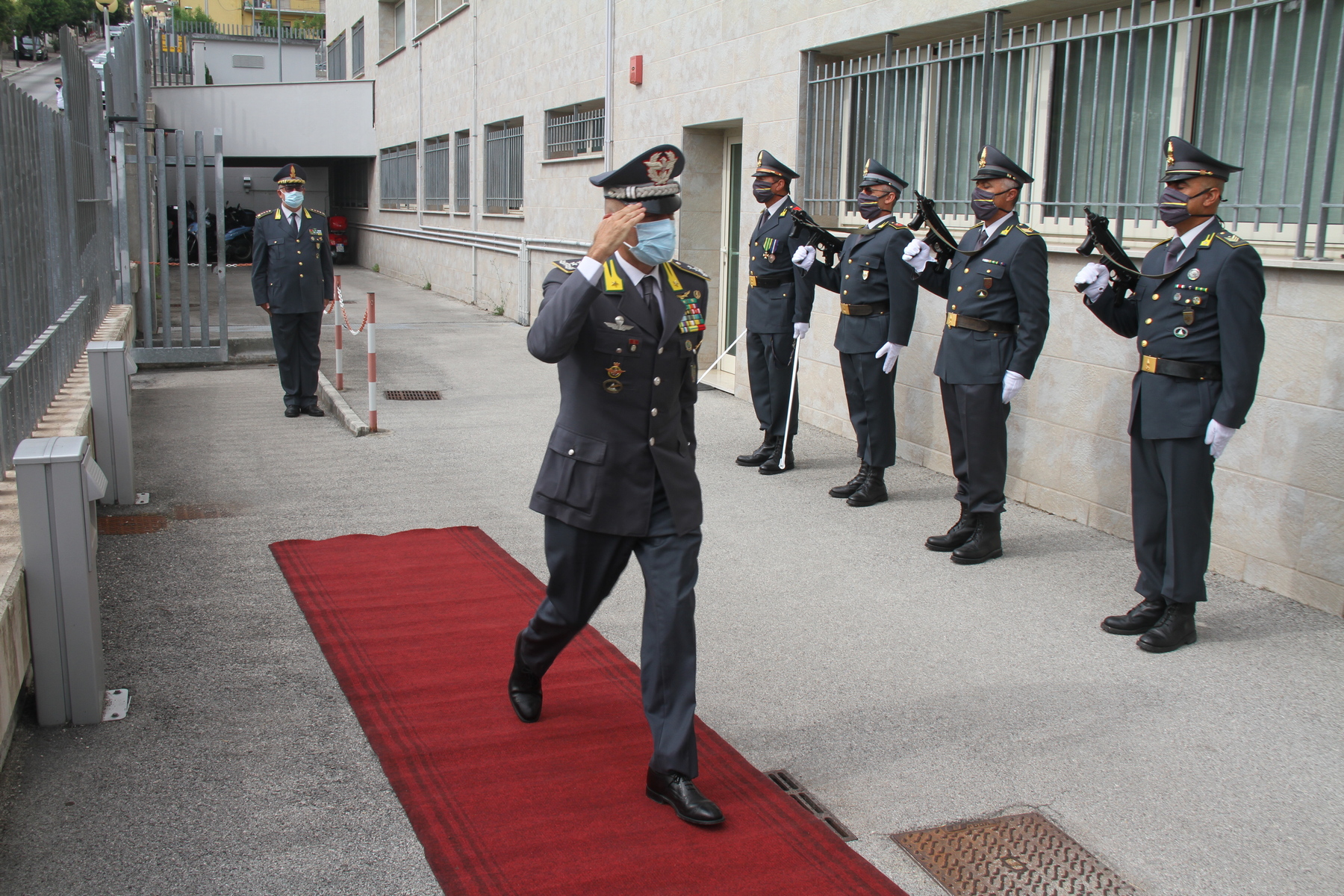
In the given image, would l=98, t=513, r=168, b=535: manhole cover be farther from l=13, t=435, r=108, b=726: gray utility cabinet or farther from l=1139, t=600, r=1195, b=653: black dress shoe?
l=1139, t=600, r=1195, b=653: black dress shoe

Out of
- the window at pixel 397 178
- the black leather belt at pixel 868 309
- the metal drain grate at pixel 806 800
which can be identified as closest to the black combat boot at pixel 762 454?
the black leather belt at pixel 868 309

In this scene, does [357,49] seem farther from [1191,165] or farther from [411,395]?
[1191,165]

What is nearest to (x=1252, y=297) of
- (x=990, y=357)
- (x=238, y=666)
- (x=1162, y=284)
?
(x=1162, y=284)

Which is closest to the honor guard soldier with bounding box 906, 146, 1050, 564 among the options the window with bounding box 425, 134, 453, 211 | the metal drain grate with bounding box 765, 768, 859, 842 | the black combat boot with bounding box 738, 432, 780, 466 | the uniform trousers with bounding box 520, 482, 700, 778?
the black combat boot with bounding box 738, 432, 780, 466

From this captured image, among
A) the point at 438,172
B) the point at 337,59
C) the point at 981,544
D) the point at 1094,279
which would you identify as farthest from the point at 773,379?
the point at 337,59

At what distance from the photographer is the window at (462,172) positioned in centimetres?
2088

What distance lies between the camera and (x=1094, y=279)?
516 cm

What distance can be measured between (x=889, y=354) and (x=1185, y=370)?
2.41 metres

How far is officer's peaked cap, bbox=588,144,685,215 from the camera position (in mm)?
3273

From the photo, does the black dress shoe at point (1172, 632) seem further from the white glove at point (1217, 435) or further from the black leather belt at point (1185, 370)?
the black leather belt at point (1185, 370)

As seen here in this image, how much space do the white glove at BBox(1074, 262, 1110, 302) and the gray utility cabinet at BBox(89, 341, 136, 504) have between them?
16.9ft

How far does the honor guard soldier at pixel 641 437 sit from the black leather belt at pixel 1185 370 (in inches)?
93.4

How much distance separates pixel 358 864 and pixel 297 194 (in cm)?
758

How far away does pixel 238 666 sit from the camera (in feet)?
14.6
